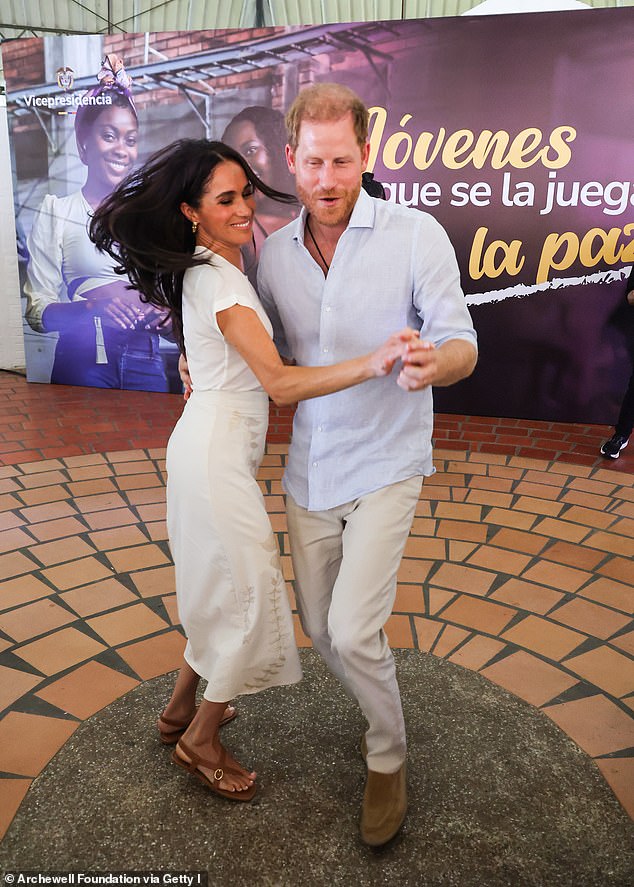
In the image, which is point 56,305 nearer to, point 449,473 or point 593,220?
point 449,473

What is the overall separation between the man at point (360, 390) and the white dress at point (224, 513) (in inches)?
4.9

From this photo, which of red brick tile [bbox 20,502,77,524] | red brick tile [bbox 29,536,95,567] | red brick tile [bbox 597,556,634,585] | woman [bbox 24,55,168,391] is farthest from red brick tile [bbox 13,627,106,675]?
woman [bbox 24,55,168,391]

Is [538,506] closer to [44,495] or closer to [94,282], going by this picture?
[44,495]

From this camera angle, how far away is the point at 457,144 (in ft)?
16.6

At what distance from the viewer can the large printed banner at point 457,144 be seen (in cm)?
482

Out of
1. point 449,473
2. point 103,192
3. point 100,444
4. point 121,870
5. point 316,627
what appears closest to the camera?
point 121,870

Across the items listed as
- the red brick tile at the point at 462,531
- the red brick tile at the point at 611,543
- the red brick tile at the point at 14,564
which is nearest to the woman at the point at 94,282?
the red brick tile at the point at 14,564

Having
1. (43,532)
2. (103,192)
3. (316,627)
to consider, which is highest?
(103,192)

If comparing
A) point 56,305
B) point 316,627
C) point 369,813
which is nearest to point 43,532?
point 316,627

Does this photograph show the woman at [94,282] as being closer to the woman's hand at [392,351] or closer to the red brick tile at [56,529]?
the red brick tile at [56,529]

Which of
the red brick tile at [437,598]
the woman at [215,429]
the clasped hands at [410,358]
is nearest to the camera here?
the clasped hands at [410,358]

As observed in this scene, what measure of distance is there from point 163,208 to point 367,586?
1.02 m

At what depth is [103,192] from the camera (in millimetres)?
5531

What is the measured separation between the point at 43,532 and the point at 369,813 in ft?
7.24
